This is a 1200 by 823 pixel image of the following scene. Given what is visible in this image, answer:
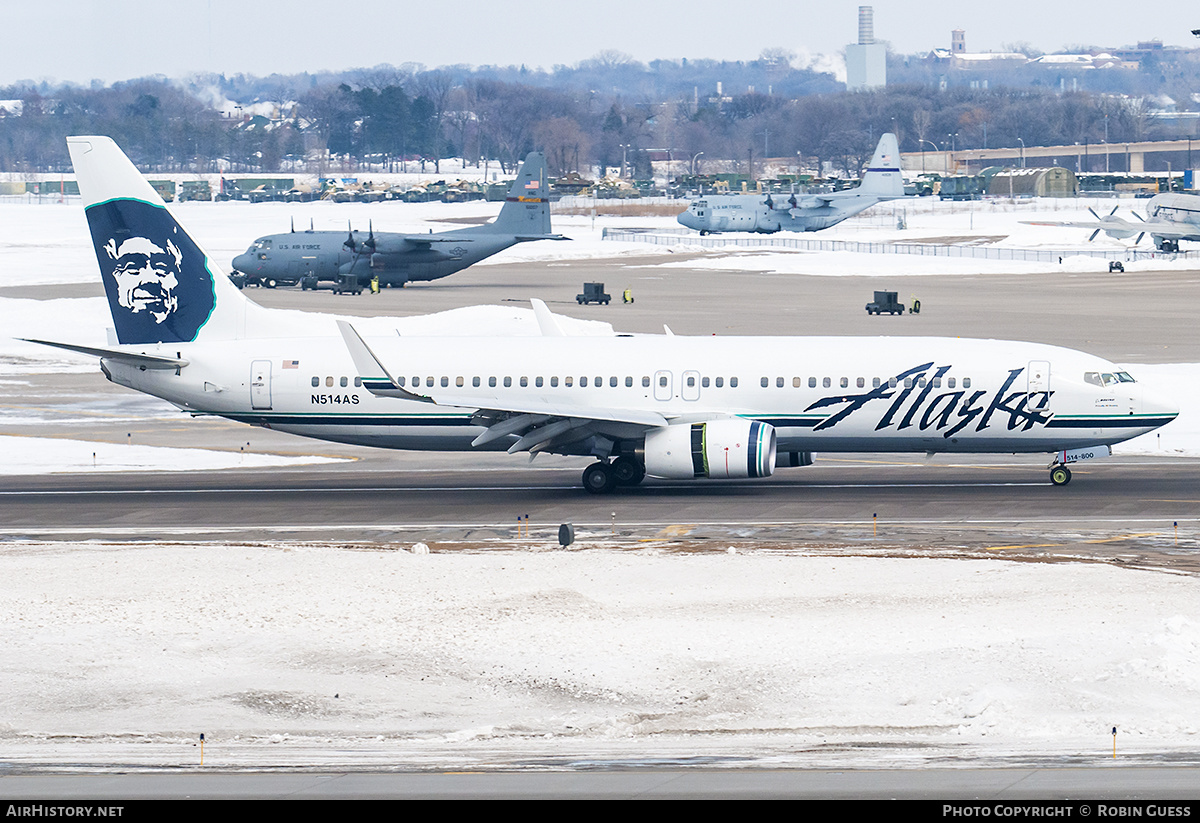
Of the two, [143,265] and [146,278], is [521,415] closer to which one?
[146,278]

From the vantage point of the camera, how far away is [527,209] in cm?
12375

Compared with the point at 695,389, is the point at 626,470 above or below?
below

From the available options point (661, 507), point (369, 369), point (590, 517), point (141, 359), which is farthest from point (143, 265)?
point (661, 507)

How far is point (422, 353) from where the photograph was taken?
147 ft

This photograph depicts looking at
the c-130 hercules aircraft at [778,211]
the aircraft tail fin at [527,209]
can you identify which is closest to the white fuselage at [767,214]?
the c-130 hercules aircraft at [778,211]

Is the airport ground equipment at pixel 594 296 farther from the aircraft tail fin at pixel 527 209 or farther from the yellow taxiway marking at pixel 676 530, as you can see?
the yellow taxiway marking at pixel 676 530

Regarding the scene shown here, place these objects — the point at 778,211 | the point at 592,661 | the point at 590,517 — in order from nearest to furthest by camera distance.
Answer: the point at 592,661
the point at 590,517
the point at 778,211

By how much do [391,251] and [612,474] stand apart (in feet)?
266

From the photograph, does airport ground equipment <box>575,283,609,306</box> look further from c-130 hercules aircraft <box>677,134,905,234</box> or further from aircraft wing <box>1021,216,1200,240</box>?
c-130 hercules aircraft <box>677,134,905,234</box>

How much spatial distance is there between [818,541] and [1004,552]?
4273mm

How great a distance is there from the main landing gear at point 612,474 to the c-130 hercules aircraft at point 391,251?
253 feet

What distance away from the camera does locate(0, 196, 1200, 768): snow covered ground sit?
2172 cm

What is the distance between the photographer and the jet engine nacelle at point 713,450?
4147cm

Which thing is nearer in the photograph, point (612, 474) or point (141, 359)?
point (612, 474)
